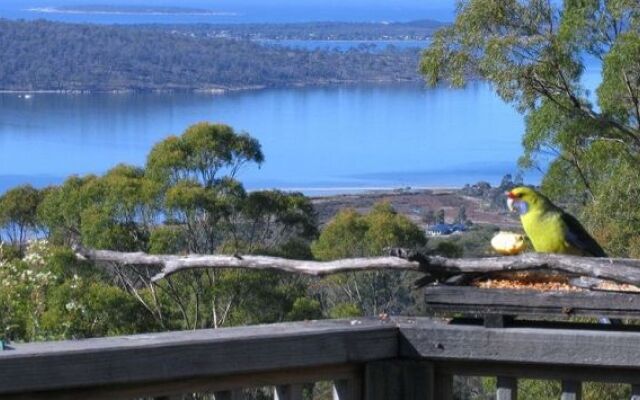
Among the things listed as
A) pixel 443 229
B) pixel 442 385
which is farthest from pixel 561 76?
pixel 442 385

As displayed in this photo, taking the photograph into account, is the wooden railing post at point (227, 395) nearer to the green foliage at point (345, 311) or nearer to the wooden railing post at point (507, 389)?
the wooden railing post at point (507, 389)

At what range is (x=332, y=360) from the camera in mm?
1860

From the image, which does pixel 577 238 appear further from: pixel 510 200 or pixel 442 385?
pixel 442 385

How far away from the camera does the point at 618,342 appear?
1.79 metres

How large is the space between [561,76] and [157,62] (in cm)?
3083

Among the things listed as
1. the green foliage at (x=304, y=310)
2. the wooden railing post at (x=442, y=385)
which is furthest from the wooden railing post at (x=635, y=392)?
the green foliage at (x=304, y=310)

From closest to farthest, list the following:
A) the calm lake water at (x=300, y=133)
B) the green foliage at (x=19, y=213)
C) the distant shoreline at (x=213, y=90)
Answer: the green foliage at (x=19, y=213) < the calm lake water at (x=300, y=133) < the distant shoreline at (x=213, y=90)

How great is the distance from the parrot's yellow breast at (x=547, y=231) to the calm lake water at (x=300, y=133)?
22567mm

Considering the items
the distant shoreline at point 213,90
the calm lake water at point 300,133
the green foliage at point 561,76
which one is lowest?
the calm lake water at point 300,133

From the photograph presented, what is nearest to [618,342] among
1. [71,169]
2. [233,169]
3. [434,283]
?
[434,283]

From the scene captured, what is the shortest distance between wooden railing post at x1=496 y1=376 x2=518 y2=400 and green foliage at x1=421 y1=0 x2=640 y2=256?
10255 millimetres

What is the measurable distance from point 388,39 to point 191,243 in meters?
34.1

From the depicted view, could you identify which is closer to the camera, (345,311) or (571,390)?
(571,390)

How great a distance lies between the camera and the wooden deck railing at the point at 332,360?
64.7 inches
